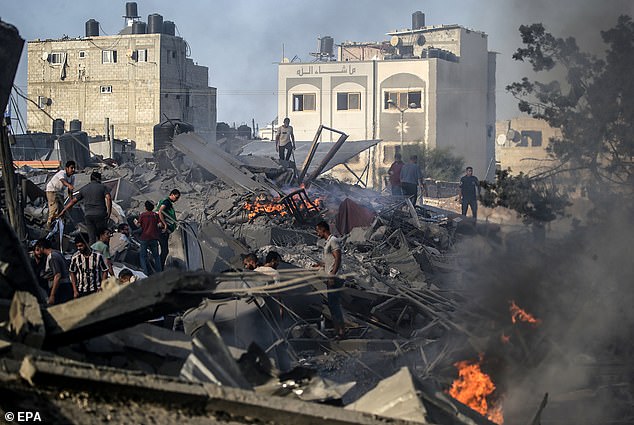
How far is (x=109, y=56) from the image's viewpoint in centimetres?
6347

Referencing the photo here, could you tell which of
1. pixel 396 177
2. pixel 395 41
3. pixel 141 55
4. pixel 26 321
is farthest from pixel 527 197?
pixel 395 41

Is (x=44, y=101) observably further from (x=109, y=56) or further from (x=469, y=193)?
(x=469, y=193)

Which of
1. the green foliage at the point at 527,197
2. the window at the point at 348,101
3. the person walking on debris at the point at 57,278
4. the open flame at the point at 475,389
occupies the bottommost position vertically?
the open flame at the point at 475,389

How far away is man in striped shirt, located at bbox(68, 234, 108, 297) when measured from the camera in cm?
1049

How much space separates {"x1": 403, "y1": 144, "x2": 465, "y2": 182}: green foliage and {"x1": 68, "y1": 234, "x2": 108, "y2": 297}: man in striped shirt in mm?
46706

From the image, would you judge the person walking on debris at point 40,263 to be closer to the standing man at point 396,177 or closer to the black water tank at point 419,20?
the standing man at point 396,177

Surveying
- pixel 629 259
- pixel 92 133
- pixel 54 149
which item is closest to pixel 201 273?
pixel 629 259

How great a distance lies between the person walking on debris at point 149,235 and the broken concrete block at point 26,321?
7.23 meters

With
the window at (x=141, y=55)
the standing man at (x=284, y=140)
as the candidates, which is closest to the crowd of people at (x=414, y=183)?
the standing man at (x=284, y=140)

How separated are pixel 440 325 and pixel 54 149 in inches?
1154

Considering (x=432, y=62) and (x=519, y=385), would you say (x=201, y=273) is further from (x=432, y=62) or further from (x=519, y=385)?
(x=432, y=62)

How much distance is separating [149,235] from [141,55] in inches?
2016

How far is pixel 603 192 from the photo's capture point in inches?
623

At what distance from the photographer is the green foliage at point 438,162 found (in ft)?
187
